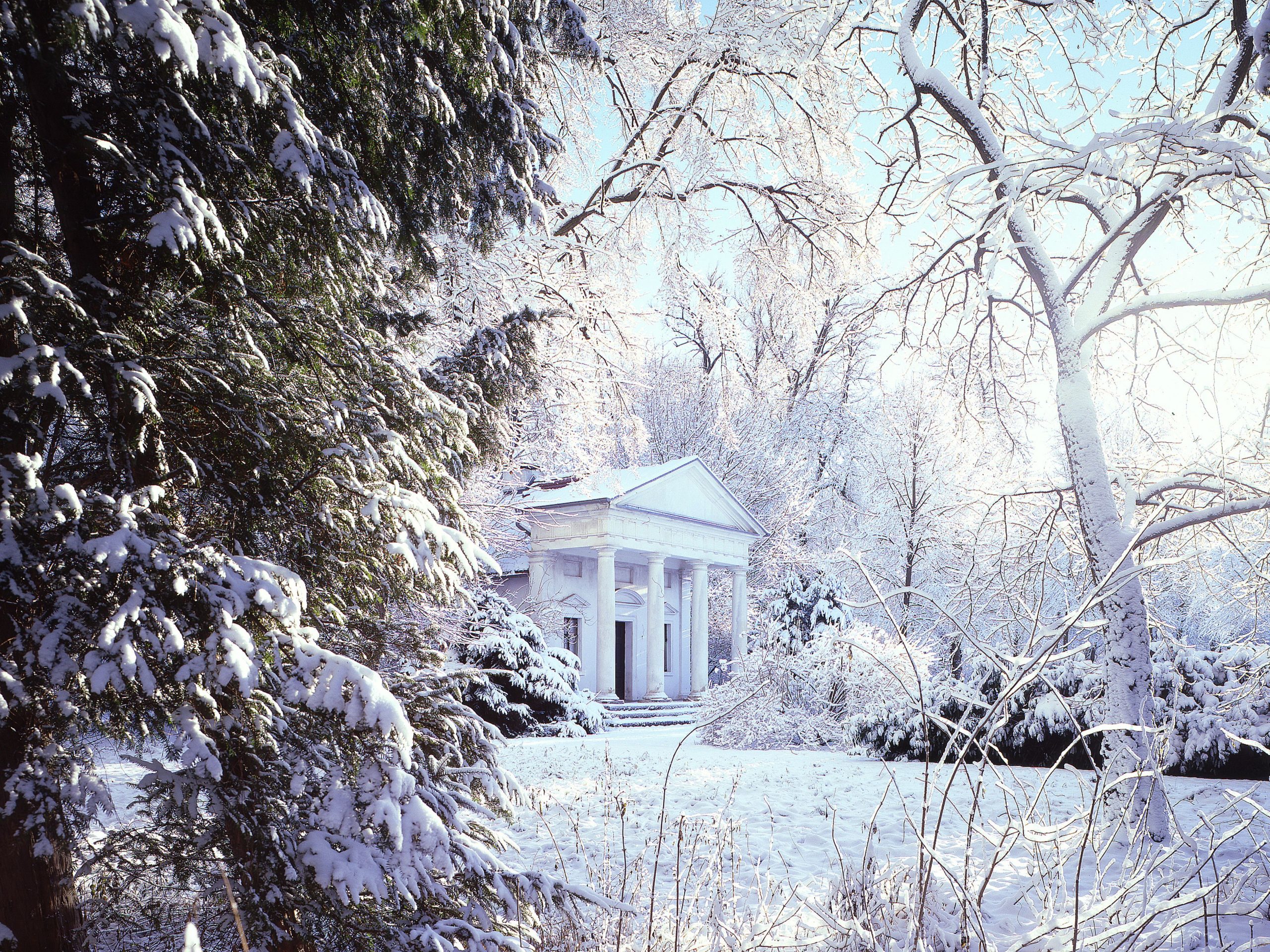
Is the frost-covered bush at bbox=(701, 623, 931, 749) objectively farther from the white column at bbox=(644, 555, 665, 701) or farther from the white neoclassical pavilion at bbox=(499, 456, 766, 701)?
the white column at bbox=(644, 555, 665, 701)

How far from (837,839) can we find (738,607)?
1836cm

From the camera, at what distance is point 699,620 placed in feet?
77.3

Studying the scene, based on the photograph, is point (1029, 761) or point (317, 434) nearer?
point (317, 434)

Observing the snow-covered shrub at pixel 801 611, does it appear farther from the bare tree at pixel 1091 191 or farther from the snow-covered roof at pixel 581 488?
the bare tree at pixel 1091 191

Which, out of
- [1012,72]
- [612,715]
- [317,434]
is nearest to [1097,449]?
[1012,72]

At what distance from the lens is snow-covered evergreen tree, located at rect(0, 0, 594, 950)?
2361 millimetres

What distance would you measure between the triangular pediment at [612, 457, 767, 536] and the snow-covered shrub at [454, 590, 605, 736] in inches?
234

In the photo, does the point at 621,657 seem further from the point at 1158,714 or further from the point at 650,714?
the point at 1158,714

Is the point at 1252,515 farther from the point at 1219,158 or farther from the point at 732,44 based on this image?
the point at 732,44

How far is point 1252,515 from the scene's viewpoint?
661 centimetres

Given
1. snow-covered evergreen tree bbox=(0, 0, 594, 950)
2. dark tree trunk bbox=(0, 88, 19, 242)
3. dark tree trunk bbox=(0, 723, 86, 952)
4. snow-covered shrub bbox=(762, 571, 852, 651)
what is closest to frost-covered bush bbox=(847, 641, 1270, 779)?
snow-covered shrub bbox=(762, 571, 852, 651)

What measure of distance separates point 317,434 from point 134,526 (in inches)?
29.8

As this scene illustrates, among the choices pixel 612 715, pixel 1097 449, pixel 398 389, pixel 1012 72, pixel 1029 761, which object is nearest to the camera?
pixel 398 389

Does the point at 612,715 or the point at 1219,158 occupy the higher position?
the point at 1219,158
